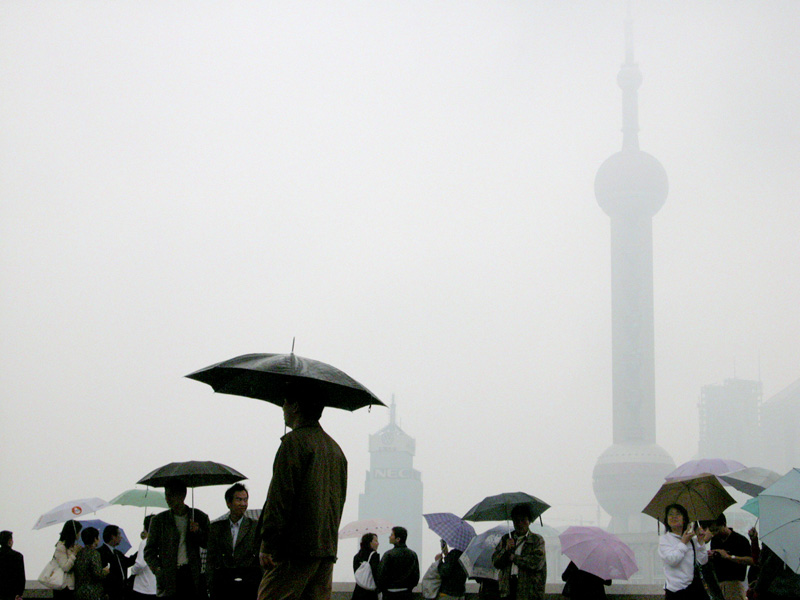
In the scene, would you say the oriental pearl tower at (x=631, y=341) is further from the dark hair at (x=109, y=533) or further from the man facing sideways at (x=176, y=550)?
the man facing sideways at (x=176, y=550)

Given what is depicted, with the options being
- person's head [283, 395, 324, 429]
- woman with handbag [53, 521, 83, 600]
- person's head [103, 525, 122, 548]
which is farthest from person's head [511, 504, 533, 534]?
woman with handbag [53, 521, 83, 600]

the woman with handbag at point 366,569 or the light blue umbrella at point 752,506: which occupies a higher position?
the light blue umbrella at point 752,506

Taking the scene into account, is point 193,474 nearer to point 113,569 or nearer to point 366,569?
point 113,569

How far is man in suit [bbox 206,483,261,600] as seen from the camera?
25.4ft

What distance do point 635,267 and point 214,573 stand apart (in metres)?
147

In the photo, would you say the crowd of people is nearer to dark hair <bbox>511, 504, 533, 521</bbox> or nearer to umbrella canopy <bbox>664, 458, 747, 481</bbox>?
dark hair <bbox>511, 504, 533, 521</bbox>

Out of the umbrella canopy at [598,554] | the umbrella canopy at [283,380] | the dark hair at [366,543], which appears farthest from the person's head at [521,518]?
the umbrella canopy at [283,380]

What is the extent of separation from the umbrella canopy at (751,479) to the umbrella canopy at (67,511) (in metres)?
7.07

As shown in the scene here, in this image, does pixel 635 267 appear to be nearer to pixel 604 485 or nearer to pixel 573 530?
pixel 604 485

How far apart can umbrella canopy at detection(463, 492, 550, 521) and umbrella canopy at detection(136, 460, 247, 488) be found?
2.80 m

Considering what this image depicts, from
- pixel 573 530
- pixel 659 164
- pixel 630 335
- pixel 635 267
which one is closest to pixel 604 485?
pixel 630 335

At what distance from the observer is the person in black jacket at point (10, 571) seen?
10109mm

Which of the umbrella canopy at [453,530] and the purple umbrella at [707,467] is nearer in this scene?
the umbrella canopy at [453,530]

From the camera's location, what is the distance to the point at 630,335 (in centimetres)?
14762
